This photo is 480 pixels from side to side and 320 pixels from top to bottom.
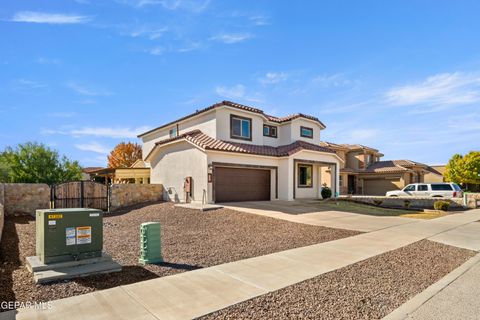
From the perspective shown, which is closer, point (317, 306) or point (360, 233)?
point (317, 306)

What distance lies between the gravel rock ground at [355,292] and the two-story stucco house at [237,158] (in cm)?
1242

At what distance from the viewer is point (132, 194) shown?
66.2ft

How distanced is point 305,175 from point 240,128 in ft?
24.1

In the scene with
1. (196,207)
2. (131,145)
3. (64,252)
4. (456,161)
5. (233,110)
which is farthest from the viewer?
(131,145)

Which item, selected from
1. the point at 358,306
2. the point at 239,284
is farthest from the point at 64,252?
the point at 358,306

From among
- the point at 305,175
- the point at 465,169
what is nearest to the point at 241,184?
the point at 305,175

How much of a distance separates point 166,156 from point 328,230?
14216 millimetres

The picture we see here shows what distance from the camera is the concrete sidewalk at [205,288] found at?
4410 mm

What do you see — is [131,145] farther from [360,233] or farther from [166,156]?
[360,233]

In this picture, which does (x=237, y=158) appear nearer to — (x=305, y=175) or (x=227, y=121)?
(x=227, y=121)

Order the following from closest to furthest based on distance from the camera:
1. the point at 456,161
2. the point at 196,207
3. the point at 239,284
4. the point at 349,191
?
the point at 239,284
the point at 196,207
the point at 349,191
the point at 456,161

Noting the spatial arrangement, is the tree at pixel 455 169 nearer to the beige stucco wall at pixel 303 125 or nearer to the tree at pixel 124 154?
the beige stucco wall at pixel 303 125

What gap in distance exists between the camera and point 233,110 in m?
21.1

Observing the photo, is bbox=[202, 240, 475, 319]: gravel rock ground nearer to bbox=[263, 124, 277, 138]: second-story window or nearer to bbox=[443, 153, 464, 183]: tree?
bbox=[263, 124, 277, 138]: second-story window
